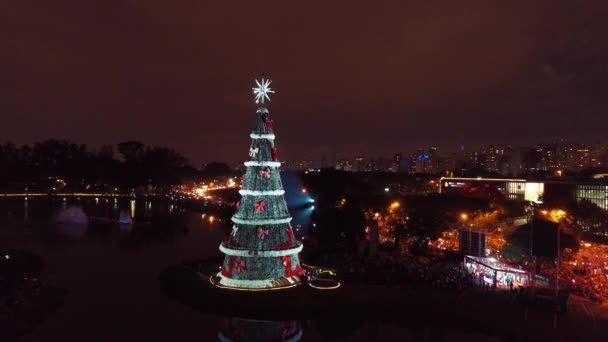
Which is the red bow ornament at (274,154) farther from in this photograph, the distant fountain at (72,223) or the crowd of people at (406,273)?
the distant fountain at (72,223)

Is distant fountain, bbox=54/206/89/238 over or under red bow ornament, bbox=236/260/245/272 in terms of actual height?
under

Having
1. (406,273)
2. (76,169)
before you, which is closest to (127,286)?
(406,273)

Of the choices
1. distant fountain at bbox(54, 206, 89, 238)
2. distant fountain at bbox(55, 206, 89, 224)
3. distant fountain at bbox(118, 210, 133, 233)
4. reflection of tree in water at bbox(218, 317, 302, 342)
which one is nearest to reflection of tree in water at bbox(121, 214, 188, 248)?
distant fountain at bbox(118, 210, 133, 233)

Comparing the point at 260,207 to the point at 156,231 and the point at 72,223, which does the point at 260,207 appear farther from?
the point at 72,223

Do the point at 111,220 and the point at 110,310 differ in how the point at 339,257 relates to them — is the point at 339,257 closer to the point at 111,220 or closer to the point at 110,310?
the point at 110,310

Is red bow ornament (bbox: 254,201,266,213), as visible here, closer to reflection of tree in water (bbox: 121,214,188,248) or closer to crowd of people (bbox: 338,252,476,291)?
crowd of people (bbox: 338,252,476,291)
